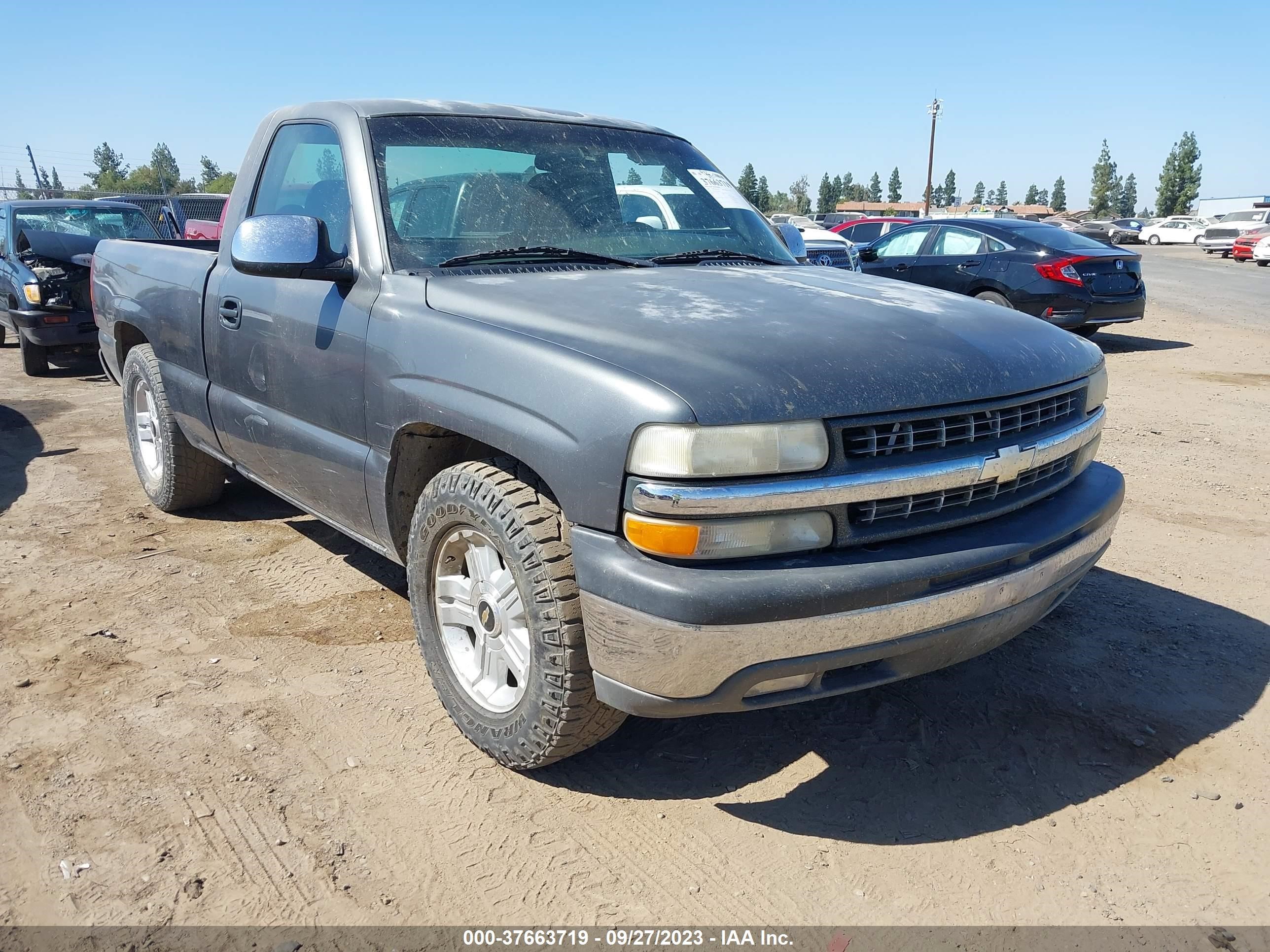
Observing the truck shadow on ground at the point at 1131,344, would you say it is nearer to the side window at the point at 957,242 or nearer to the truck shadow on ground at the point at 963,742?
the side window at the point at 957,242

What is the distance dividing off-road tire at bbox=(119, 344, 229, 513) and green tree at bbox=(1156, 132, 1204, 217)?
101537 millimetres

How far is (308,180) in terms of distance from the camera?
375 centimetres

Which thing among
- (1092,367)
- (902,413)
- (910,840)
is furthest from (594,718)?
(1092,367)

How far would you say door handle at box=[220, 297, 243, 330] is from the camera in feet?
12.6

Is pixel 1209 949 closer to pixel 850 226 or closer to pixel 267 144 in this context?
A: pixel 267 144

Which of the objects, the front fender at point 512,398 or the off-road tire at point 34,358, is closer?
the front fender at point 512,398

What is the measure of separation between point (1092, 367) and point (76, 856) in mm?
3217

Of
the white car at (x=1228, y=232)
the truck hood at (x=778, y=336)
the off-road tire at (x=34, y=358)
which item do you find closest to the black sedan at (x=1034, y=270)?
the truck hood at (x=778, y=336)

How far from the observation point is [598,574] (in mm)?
2318

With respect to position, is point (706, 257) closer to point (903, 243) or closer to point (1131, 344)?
point (903, 243)

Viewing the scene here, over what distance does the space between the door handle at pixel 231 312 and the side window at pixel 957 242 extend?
9.55 m

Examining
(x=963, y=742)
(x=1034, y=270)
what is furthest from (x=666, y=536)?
(x=1034, y=270)

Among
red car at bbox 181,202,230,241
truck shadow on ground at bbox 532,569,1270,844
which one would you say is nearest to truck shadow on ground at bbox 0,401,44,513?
truck shadow on ground at bbox 532,569,1270,844

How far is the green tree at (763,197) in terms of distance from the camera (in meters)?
74.6
